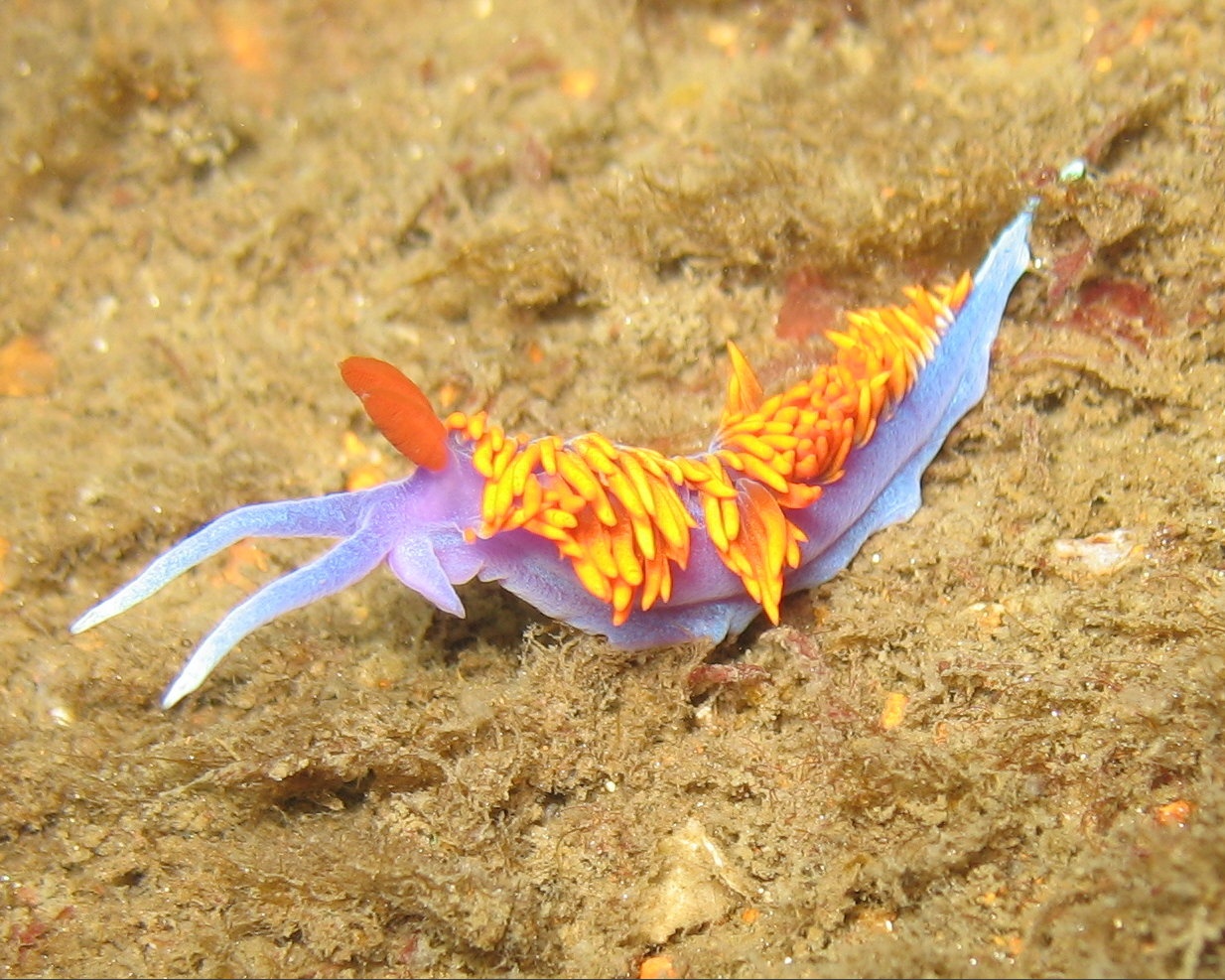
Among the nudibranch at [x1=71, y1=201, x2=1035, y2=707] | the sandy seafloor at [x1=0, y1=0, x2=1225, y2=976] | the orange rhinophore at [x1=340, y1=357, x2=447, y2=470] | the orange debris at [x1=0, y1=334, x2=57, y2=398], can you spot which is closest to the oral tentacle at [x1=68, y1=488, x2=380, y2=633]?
the nudibranch at [x1=71, y1=201, x2=1035, y2=707]

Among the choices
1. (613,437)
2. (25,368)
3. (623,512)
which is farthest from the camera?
(25,368)

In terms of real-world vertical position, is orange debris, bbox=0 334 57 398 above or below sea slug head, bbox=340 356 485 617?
above

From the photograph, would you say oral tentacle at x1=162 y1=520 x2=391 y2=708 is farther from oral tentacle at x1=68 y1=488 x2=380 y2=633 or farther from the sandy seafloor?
the sandy seafloor

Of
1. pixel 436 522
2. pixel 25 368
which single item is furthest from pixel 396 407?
pixel 25 368

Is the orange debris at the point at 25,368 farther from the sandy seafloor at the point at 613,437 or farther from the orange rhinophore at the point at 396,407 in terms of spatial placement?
the orange rhinophore at the point at 396,407

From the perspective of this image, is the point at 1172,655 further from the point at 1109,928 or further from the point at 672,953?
the point at 672,953

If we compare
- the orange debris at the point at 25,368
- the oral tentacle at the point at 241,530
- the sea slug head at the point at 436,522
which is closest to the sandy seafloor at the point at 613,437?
the orange debris at the point at 25,368

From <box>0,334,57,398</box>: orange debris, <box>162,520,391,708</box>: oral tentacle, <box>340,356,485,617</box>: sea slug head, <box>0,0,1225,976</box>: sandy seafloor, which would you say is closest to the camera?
<box>162,520,391,708</box>: oral tentacle

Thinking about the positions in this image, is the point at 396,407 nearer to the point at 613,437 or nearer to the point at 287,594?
the point at 287,594
